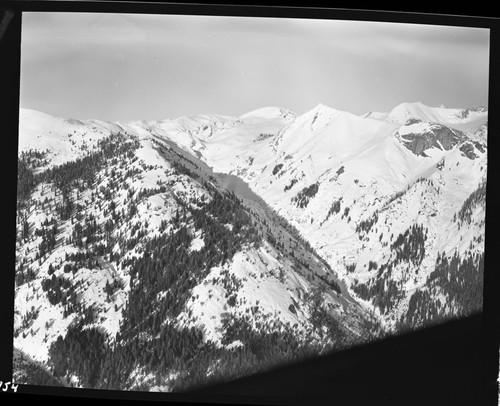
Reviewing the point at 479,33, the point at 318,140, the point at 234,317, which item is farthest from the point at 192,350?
the point at 479,33

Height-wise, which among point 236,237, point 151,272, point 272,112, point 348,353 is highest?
point 272,112

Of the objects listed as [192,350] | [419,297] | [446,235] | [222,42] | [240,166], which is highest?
[222,42]

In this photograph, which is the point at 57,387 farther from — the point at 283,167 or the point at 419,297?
the point at 419,297

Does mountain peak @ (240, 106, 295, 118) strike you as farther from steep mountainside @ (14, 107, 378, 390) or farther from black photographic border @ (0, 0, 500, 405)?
black photographic border @ (0, 0, 500, 405)

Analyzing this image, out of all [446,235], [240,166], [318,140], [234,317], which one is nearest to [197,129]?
[240,166]

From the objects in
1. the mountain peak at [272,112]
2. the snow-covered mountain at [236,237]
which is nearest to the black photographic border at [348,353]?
the snow-covered mountain at [236,237]

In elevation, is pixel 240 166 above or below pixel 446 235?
above

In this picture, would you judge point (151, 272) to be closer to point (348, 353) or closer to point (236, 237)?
point (236, 237)

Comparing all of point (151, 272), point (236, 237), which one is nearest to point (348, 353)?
point (236, 237)

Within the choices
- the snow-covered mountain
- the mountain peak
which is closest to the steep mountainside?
the snow-covered mountain
